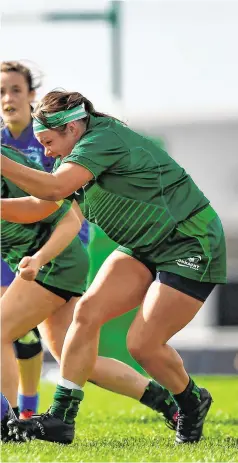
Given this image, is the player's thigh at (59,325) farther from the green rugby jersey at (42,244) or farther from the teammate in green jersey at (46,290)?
the green rugby jersey at (42,244)

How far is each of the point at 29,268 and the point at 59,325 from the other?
86 centimetres

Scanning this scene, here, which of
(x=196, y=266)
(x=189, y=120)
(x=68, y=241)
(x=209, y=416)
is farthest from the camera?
(x=189, y=120)

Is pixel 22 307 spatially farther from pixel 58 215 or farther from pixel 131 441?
pixel 131 441

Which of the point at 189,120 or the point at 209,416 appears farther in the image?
the point at 189,120

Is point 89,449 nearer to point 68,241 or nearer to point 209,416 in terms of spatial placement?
point 68,241

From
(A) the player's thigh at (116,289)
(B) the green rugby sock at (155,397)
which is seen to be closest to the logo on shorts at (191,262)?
(A) the player's thigh at (116,289)

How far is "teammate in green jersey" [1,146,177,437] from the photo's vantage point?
18.5 ft

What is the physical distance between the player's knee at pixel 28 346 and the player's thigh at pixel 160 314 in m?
1.37

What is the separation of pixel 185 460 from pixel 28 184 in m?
1.37

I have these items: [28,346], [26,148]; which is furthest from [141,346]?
[26,148]

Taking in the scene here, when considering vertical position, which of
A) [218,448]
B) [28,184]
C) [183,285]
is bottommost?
[218,448]

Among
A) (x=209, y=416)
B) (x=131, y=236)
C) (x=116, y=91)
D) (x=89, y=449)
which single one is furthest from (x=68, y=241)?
(x=116, y=91)

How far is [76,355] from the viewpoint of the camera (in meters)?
5.36

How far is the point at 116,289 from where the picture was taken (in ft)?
17.5
